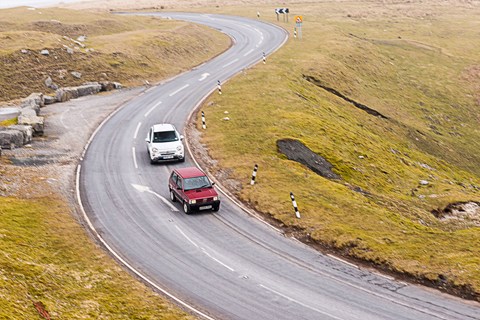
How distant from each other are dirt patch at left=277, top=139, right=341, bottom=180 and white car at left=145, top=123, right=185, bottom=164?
276 inches

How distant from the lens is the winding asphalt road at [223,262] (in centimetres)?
Answer: 2055

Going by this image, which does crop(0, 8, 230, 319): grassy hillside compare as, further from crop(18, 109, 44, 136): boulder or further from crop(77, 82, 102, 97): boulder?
crop(18, 109, 44, 136): boulder

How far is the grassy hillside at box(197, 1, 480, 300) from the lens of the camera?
84.9 ft

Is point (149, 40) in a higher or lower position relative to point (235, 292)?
higher

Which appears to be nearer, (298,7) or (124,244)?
(124,244)

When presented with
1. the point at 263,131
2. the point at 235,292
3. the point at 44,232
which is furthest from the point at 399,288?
the point at 263,131

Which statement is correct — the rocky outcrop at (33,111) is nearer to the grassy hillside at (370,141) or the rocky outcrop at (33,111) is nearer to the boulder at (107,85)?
the boulder at (107,85)

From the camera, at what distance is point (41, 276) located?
20891 mm

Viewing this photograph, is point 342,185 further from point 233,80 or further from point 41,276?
point 233,80

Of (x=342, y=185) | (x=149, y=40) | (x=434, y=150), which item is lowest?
(x=434, y=150)

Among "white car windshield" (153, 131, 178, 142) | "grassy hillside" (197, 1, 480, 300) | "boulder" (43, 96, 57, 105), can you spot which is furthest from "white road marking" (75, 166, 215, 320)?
"boulder" (43, 96, 57, 105)

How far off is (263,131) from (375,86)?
2987 cm

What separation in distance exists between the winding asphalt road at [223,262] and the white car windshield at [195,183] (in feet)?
4.78

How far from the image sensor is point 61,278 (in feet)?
70.2
